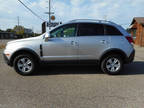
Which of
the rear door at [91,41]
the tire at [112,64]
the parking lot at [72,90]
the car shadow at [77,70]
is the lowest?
the parking lot at [72,90]

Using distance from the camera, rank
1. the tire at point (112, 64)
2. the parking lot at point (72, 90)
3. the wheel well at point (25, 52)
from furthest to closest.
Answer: the tire at point (112, 64), the wheel well at point (25, 52), the parking lot at point (72, 90)

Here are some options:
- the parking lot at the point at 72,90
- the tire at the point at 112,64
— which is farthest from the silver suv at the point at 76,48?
the parking lot at the point at 72,90

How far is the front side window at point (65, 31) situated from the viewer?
4.66 meters

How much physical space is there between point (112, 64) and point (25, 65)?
3193mm

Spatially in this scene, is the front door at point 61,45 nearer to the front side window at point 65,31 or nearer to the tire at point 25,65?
the front side window at point 65,31

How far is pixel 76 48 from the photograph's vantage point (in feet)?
15.4

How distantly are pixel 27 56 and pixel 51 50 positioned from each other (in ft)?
2.86

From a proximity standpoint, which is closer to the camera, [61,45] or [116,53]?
[61,45]

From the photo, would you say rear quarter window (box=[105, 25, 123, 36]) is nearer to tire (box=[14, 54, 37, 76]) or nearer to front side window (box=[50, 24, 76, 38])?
front side window (box=[50, 24, 76, 38])

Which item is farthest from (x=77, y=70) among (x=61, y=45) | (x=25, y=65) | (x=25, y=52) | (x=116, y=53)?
(x=25, y=52)

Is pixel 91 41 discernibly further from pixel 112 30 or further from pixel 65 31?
pixel 65 31

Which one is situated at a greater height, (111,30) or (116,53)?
(111,30)

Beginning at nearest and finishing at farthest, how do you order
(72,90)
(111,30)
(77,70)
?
(72,90)
(111,30)
(77,70)

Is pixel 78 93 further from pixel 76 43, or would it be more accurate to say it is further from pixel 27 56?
pixel 27 56
